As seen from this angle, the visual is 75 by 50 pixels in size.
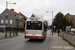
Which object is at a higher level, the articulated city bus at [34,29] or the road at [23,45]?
the articulated city bus at [34,29]

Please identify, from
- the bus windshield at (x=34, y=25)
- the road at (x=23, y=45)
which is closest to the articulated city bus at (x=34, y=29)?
the bus windshield at (x=34, y=25)

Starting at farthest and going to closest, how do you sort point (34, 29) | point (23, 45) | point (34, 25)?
point (34, 25), point (34, 29), point (23, 45)

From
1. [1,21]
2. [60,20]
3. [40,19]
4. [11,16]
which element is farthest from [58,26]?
[40,19]

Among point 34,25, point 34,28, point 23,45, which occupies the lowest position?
point 23,45

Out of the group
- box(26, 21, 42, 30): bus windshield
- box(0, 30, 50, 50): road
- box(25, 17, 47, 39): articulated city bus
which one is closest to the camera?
box(0, 30, 50, 50): road

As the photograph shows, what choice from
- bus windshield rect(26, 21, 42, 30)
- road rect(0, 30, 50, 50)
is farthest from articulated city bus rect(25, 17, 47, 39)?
road rect(0, 30, 50, 50)

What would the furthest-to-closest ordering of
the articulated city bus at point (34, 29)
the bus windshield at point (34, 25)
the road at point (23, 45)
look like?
the bus windshield at point (34, 25), the articulated city bus at point (34, 29), the road at point (23, 45)

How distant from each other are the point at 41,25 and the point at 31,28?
1.26 meters

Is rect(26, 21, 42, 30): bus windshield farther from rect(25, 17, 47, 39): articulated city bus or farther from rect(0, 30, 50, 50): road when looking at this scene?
rect(0, 30, 50, 50): road

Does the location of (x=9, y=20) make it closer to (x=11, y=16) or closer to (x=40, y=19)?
(x=11, y=16)

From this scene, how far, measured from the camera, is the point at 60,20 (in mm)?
62500

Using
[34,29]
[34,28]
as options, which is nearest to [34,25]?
[34,28]

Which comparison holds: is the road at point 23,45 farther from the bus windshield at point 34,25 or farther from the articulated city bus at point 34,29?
the bus windshield at point 34,25

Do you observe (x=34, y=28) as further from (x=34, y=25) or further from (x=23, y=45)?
(x=23, y=45)
